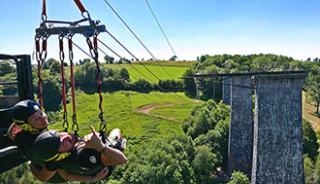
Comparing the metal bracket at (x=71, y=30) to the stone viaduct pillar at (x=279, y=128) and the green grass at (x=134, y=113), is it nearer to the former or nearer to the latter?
the stone viaduct pillar at (x=279, y=128)

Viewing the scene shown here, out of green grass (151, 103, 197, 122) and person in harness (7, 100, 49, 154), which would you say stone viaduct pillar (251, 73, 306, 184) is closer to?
person in harness (7, 100, 49, 154)

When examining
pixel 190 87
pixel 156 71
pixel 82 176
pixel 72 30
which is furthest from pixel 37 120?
pixel 156 71

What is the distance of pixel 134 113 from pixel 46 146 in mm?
24342

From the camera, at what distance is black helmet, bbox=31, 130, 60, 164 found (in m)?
2.44

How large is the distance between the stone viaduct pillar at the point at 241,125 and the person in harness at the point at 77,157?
1169 centimetres

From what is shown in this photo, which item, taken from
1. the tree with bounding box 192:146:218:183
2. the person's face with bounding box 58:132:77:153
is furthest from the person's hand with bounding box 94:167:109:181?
the tree with bounding box 192:146:218:183

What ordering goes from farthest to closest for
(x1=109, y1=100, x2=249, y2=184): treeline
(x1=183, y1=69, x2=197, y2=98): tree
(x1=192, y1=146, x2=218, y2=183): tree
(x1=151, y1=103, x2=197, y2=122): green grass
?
(x1=183, y1=69, x2=197, y2=98): tree < (x1=151, y1=103, x2=197, y2=122): green grass < (x1=192, y1=146, x2=218, y2=183): tree < (x1=109, y1=100, x2=249, y2=184): treeline

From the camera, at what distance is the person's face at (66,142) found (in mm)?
2546

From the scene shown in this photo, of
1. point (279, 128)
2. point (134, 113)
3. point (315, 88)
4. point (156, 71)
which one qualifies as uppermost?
point (156, 71)

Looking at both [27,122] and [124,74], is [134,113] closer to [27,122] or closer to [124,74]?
[124,74]

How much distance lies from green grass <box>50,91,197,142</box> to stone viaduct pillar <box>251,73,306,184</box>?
9987 millimetres

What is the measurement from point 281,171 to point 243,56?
80.7 feet

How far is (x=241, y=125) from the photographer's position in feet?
47.8

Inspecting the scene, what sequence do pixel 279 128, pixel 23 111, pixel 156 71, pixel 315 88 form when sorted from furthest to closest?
pixel 156 71, pixel 315 88, pixel 279 128, pixel 23 111
